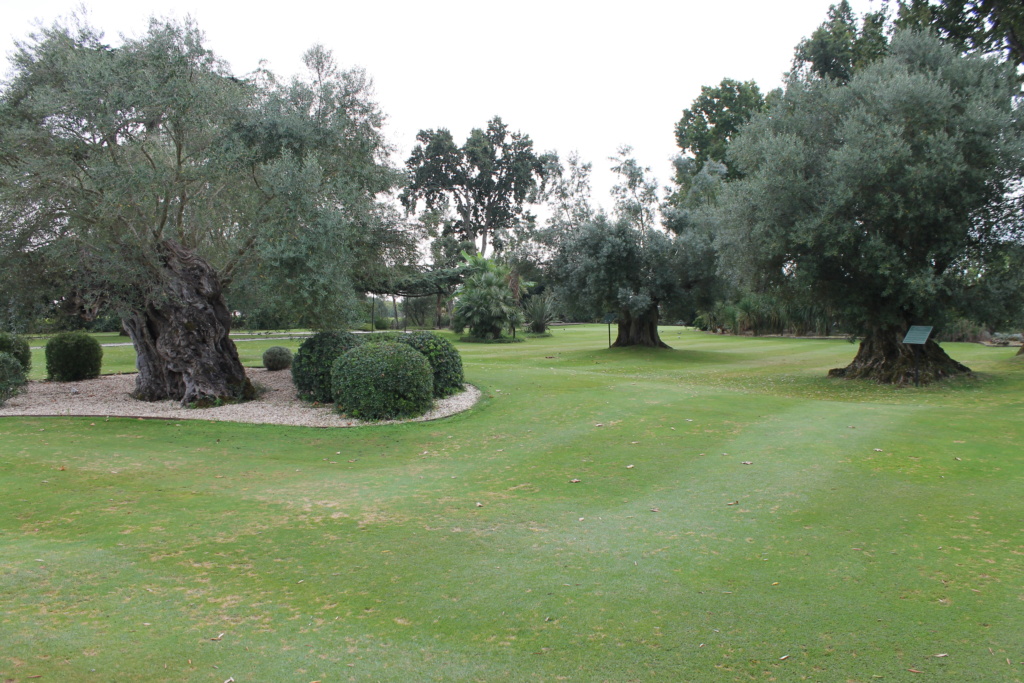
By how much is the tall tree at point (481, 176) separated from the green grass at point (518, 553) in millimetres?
52464

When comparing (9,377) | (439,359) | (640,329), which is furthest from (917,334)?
(9,377)

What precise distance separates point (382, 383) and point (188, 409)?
4038mm

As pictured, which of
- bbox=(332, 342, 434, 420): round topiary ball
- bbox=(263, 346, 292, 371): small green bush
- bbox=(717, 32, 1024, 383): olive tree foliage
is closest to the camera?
bbox=(332, 342, 434, 420): round topiary ball

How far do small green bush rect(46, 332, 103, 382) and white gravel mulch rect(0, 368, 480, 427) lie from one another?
3.80 ft

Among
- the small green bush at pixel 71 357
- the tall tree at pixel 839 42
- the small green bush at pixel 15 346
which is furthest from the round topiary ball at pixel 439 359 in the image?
the tall tree at pixel 839 42

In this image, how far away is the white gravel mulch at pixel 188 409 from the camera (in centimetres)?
1204

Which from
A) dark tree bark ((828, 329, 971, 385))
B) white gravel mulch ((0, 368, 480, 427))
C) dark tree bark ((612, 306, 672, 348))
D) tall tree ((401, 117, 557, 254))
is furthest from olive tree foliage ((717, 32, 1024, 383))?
tall tree ((401, 117, 557, 254))

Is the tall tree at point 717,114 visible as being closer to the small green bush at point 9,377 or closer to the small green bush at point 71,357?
the small green bush at point 71,357

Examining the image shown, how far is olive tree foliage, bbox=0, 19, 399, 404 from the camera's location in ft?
36.3

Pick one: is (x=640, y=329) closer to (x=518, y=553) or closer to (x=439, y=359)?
(x=439, y=359)

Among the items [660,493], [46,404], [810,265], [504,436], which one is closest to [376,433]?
[504,436]

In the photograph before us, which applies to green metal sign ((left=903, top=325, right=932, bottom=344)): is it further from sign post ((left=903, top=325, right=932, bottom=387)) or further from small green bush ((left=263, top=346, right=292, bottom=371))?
small green bush ((left=263, top=346, right=292, bottom=371))

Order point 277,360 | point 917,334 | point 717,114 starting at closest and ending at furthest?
1. point 917,334
2. point 277,360
3. point 717,114

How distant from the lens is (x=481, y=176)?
62.6 metres
